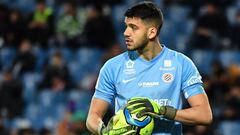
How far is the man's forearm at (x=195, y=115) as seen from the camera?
15.4 feet

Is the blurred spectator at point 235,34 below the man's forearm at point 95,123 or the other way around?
the other way around

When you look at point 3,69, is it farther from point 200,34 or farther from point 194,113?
point 194,113

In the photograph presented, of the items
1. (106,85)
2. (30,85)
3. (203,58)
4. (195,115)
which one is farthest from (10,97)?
(195,115)

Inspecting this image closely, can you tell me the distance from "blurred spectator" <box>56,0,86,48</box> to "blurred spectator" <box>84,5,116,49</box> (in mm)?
310

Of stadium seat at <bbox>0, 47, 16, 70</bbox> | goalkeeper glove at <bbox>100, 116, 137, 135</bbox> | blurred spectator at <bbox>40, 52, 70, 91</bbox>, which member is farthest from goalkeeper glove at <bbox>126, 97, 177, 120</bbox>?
stadium seat at <bbox>0, 47, 16, 70</bbox>

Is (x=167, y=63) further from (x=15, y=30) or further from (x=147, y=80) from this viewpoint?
(x=15, y=30)

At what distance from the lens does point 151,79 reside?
4.86 metres

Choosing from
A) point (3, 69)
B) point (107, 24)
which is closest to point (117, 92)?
point (107, 24)

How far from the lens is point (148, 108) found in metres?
4.56

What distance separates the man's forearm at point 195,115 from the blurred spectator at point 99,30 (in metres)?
8.74

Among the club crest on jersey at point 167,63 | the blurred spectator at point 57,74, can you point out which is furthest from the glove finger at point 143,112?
the blurred spectator at point 57,74

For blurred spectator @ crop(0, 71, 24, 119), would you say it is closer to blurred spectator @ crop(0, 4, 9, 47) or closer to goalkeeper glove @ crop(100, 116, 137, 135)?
blurred spectator @ crop(0, 4, 9, 47)

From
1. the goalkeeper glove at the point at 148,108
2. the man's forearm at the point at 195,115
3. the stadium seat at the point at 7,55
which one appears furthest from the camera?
the stadium seat at the point at 7,55

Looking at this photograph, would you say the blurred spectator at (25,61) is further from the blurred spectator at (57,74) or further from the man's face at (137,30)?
the man's face at (137,30)
